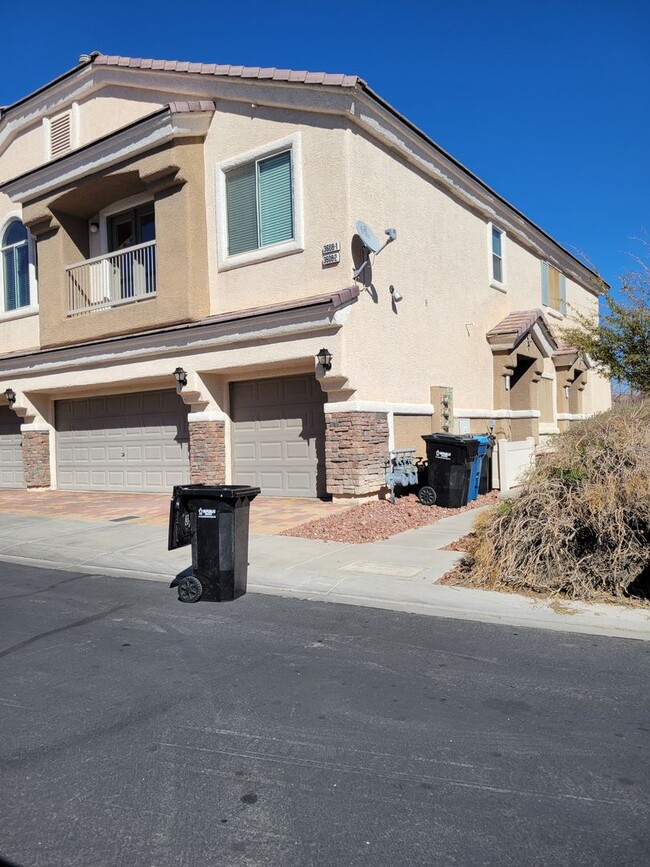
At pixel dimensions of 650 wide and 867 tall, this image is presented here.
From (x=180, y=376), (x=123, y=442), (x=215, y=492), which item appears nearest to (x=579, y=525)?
(x=215, y=492)

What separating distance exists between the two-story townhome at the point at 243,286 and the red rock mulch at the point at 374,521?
68 centimetres

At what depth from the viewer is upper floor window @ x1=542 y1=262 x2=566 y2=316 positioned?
21.5m

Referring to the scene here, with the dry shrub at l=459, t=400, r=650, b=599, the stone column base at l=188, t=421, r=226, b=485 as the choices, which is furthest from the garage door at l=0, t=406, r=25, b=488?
the dry shrub at l=459, t=400, r=650, b=599

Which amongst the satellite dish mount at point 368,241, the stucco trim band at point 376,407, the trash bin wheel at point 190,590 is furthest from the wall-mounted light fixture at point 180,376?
the trash bin wheel at point 190,590

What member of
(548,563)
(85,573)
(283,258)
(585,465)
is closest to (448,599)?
(548,563)

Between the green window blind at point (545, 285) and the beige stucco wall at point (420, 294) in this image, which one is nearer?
the beige stucco wall at point (420, 294)

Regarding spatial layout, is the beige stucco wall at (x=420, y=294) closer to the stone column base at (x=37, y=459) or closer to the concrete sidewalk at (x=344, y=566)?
the concrete sidewalk at (x=344, y=566)

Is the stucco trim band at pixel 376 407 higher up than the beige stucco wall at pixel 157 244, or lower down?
lower down

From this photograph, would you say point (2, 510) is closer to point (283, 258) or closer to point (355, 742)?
point (283, 258)

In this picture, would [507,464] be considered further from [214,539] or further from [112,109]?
[112,109]

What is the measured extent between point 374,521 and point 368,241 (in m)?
4.69

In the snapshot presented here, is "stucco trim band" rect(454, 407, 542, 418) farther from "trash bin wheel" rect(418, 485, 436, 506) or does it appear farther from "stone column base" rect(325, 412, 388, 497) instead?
"stone column base" rect(325, 412, 388, 497)

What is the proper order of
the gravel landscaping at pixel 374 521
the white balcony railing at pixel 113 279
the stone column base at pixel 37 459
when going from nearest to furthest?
the gravel landscaping at pixel 374 521 < the white balcony railing at pixel 113 279 < the stone column base at pixel 37 459

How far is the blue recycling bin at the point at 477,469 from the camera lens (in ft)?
41.8
